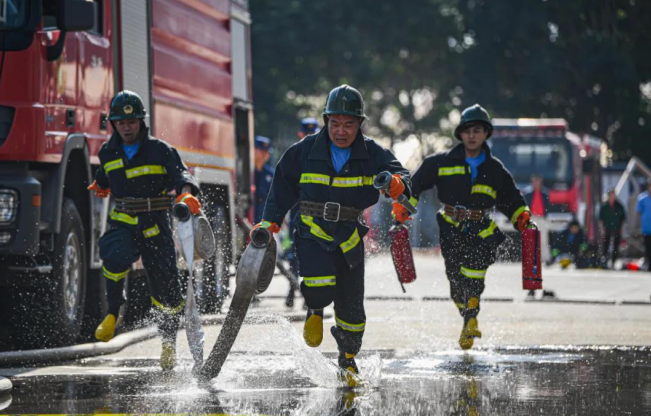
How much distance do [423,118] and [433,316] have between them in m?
38.4

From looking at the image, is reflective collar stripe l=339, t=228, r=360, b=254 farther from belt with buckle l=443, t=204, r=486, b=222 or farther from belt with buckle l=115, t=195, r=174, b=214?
belt with buckle l=443, t=204, r=486, b=222

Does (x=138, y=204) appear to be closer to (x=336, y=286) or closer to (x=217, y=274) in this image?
(x=336, y=286)

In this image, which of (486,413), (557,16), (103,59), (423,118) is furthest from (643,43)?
(486,413)

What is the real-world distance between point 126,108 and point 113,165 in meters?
0.39

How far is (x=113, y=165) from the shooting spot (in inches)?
376

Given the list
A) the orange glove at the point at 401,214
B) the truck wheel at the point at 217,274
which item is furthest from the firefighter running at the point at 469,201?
the truck wheel at the point at 217,274

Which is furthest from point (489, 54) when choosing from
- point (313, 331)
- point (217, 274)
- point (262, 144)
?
point (313, 331)

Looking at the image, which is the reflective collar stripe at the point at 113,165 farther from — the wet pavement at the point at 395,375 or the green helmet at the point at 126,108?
the wet pavement at the point at 395,375

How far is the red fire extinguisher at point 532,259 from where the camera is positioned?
10.5 metres

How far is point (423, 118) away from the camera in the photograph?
2036 inches

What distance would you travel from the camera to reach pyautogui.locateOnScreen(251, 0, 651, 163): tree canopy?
45.5 metres

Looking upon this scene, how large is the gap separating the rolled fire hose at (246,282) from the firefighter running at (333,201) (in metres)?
0.14

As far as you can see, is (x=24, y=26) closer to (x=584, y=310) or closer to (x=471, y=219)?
(x=471, y=219)

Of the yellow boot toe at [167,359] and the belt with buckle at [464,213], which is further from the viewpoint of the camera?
the belt with buckle at [464,213]
